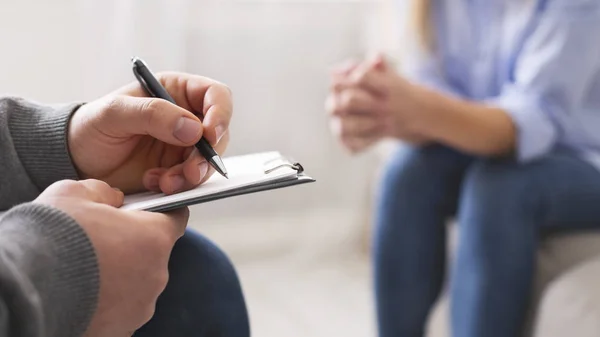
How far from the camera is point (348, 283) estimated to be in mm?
1643

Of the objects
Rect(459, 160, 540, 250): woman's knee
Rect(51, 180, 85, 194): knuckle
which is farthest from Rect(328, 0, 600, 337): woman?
Rect(51, 180, 85, 194): knuckle

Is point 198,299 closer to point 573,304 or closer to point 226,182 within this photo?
point 226,182

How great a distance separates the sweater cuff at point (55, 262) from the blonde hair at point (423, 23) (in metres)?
0.85

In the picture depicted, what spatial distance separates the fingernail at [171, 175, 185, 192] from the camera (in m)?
0.59

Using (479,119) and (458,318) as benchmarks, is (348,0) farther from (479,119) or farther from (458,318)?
(458,318)

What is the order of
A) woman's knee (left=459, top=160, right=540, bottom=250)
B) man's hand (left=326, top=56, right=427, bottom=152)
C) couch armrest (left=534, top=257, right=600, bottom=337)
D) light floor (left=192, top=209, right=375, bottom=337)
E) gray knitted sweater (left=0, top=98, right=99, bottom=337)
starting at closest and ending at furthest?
gray knitted sweater (left=0, top=98, right=99, bottom=337), couch armrest (left=534, top=257, right=600, bottom=337), woman's knee (left=459, top=160, right=540, bottom=250), man's hand (left=326, top=56, right=427, bottom=152), light floor (left=192, top=209, right=375, bottom=337)

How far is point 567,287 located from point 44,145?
1.98 feet

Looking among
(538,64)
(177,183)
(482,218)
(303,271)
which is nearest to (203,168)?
(177,183)

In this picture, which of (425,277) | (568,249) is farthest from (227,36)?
(568,249)

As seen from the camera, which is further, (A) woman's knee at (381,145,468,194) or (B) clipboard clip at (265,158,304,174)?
(A) woman's knee at (381,145,468,194)

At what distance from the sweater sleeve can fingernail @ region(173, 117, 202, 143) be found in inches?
4.4

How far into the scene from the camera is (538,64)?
40.8 inches

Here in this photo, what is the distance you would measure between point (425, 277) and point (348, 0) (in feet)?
2.52

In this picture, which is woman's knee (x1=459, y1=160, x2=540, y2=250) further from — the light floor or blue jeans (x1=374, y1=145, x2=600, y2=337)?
the light floor
